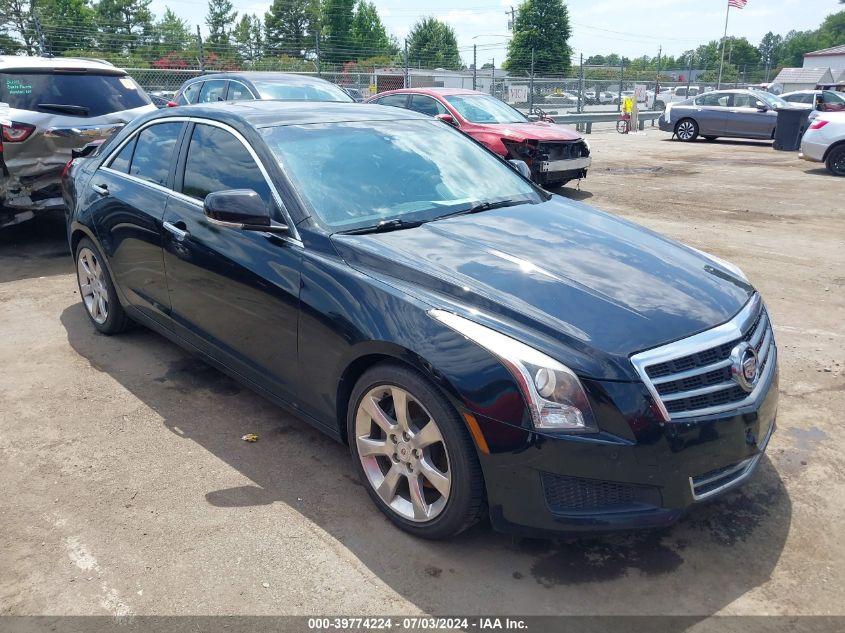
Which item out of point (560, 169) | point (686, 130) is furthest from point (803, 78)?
point (560, 169)

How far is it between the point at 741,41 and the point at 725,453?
5258 inches

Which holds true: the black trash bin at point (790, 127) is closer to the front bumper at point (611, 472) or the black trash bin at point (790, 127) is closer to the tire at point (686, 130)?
the tire at point (686, 130)

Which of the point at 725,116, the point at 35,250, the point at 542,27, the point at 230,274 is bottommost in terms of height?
the point at 35,250

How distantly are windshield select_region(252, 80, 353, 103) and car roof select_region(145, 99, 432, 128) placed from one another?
18.3 ft

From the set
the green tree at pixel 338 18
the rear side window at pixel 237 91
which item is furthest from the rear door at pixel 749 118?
the green tree at pixel 338 18

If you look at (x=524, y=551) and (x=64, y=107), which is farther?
(x=64, y=107)

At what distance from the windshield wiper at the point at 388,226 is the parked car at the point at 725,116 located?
64.0 ft

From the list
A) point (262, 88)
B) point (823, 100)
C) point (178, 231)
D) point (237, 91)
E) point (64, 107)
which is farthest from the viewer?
point (823, 100)

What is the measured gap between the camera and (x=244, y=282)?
359 centimetres

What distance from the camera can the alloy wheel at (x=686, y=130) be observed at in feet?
70.6

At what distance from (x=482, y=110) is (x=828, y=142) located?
24.0 feet

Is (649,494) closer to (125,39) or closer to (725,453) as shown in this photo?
(725,453)

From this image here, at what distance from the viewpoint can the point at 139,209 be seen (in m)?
4.43

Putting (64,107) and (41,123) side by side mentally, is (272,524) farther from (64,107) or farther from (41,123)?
(64,107)
